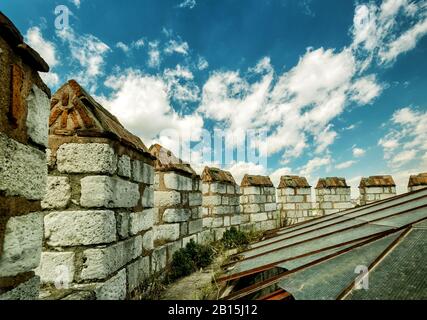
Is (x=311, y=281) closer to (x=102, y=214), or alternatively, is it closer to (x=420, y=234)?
(x=420, y=234)

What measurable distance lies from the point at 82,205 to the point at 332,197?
8524mm

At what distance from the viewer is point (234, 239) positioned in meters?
6.13

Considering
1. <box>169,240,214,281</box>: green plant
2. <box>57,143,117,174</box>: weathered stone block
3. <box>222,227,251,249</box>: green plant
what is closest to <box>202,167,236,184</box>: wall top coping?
<box>222,227,251,249</box>: green plant

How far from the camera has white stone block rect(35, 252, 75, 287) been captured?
6.53ft

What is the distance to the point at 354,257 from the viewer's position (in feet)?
5.91

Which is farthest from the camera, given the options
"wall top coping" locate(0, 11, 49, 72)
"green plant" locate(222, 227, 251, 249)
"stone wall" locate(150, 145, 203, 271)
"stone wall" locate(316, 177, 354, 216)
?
"stone wall" locate(316, 177, 354, 216)

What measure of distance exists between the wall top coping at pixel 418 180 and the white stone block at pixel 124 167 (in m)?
8.44

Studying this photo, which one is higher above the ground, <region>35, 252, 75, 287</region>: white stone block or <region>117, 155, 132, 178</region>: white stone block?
<region>117, 155, 132, 178</region>: white stone block

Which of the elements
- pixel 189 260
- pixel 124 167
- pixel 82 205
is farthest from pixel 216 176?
pixel 82 205

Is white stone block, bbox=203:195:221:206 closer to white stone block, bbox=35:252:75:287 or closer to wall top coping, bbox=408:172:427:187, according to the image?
white stone block, bbox=35:252:75:287

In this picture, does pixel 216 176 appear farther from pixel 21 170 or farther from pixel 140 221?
pixel 21 170

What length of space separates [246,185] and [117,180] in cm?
565

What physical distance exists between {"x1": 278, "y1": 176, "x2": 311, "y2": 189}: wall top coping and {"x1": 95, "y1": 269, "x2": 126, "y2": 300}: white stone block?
282 inches

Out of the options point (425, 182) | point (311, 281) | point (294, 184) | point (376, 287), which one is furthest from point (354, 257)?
point (425, 182)
